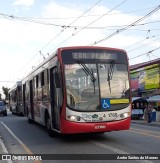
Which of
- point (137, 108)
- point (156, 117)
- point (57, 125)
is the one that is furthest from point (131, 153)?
point (137, 108)

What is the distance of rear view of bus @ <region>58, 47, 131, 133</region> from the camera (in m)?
11.7

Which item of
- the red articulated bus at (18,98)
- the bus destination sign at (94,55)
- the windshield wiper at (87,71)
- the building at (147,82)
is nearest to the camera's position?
the windshield wiper at (87,71)

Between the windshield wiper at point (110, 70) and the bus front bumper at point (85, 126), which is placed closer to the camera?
the bus front bumper at point (85, 126)

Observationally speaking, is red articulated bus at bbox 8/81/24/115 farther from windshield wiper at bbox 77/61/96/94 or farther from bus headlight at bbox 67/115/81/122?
bus headlight at bbox 67/115/81/122

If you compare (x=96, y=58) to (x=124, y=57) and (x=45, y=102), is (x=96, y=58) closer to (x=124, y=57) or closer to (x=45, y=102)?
(x=124, y=57)

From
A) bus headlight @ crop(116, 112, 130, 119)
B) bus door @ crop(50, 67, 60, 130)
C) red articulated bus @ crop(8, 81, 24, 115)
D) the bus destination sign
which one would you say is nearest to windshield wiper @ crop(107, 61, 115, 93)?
the bus destination sign

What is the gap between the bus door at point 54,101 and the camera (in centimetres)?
1255

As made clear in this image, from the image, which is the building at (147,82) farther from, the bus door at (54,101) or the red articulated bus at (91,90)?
the red articulated bus at (91,90)

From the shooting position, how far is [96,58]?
1240 cm

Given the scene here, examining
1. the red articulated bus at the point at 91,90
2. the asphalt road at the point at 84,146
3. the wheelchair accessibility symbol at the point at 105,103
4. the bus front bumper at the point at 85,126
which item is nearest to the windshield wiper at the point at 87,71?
the red articulated bus at the point at 91,90

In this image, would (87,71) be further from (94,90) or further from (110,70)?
(110,70)

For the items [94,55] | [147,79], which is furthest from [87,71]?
[147,79]

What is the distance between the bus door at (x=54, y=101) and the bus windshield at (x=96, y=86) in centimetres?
88

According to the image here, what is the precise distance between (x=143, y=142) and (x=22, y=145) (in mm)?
4154
